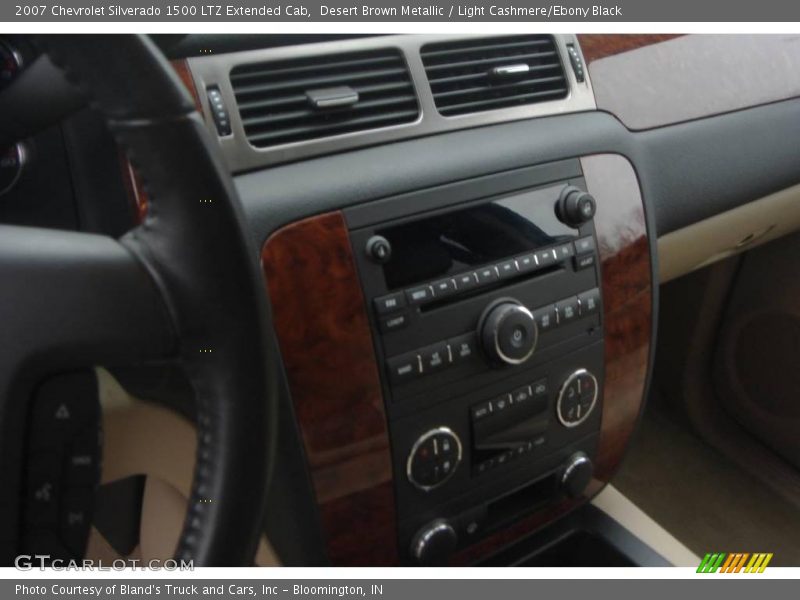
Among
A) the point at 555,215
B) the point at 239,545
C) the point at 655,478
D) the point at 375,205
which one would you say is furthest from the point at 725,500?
the point at 239,545

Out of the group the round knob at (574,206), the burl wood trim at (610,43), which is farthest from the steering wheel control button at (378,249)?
the burl wood trim at (610,43)

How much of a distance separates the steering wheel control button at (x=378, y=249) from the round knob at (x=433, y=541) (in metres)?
0.29

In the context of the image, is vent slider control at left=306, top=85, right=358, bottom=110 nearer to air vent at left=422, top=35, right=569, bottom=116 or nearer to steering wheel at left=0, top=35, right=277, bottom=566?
air vent at left=422, top=35, right=569, bottom=116

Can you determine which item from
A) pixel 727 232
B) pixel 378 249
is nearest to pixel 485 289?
pixel 378 249

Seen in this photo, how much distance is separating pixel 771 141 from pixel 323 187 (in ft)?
2.29

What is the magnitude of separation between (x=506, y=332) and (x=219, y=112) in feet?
1.06

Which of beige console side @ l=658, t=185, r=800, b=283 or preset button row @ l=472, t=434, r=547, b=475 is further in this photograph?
beige console side @ l=658, t=185, r=800, b=283

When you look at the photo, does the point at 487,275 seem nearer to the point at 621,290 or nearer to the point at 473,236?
the point at 473,236

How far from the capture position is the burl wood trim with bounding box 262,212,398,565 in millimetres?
661

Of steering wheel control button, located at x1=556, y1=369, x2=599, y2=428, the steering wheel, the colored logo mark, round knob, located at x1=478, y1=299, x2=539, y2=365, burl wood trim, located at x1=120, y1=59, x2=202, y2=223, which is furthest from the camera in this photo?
the colored logo mark

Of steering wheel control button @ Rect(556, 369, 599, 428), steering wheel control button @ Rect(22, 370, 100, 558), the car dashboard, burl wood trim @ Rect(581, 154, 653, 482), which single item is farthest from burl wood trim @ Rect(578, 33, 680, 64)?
steering wheel control button @ Rect(22, 370, 100, 558)

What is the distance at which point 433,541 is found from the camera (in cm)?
79

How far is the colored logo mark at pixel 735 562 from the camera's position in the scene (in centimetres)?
100

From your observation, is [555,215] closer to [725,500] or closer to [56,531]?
[56,531]
